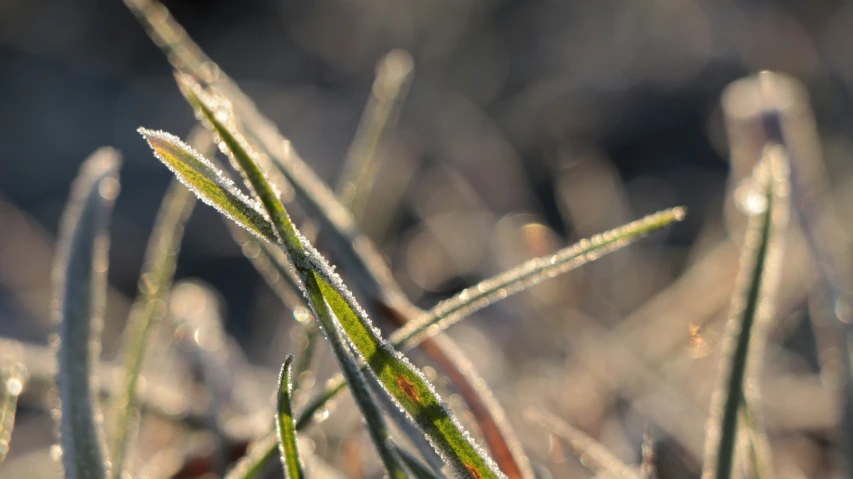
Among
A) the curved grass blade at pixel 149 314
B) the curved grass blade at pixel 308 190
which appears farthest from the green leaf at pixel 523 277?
the curved grass blade at pixel 149 314

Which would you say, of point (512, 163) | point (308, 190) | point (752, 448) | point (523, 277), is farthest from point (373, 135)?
point (512, 163)

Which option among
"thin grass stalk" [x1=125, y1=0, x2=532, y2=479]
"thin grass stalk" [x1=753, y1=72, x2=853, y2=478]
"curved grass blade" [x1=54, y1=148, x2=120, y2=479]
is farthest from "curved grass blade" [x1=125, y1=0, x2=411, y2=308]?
"thin grass stalk" [x1=753, y1=72, x2=853, y2=478]

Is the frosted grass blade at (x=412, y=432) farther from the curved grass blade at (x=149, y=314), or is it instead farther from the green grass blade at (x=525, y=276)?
the curved grass blade at (x=149, y=314)

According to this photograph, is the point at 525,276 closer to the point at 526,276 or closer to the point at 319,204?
the point at 526,276

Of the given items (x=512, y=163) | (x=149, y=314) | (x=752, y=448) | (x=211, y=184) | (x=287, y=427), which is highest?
(x=512, y=163)

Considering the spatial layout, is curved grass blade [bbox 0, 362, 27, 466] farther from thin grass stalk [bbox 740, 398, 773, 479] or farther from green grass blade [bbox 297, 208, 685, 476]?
thin grass stalk [bbox 740, 398, 773, 479]

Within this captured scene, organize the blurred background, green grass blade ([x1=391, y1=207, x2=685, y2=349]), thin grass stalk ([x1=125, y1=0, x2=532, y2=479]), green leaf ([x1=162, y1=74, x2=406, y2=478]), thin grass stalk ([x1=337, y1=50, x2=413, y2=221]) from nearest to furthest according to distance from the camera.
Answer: green leaf ([x1=162, y1=74, x2=406, y2=478]) → green grass blade ([x1=391, y1=207, x2=685, y2=349]) → thin grass stalk ([x1=125, y1=0, x2=532, y2=479]) → thin grass stalk ([x1=337, y1=50, x2=413, y2=221]) → the blurred background
